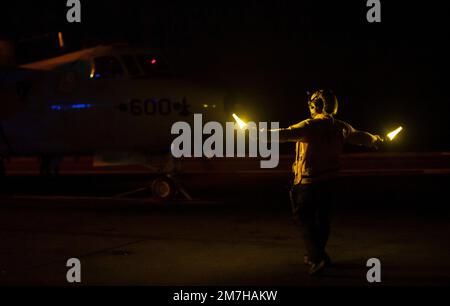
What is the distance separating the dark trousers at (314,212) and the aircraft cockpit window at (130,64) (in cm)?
847

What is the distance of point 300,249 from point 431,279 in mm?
2283

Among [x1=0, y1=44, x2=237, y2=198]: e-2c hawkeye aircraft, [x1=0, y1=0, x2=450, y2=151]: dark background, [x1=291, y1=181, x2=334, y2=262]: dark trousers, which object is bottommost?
[x1=291, y1=181, x2=334, y2=262]: dark trousers

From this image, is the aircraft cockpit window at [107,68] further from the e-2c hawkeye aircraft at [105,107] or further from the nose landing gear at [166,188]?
the nose landing gear at [166,188]

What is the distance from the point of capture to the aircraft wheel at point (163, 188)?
15719 mm

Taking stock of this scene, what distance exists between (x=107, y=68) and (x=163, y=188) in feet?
9.38

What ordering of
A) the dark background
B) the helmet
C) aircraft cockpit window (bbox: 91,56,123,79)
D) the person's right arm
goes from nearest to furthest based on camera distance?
1. the helmet
2. the person's right arm
3. aircraft cockpit window (bbox: 91,56,123,79)
4. the dark background

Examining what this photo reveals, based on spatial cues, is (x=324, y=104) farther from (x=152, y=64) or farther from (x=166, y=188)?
(x=152, y=64)

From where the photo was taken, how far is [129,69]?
52.5ft

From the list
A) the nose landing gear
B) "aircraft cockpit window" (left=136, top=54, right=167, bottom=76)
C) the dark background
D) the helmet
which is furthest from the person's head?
the dark background

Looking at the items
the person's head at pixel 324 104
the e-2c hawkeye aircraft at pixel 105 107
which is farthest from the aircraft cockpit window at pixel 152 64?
the person's head at pixel 324 104

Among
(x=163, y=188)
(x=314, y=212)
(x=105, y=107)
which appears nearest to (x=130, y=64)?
(x=105, y=107)

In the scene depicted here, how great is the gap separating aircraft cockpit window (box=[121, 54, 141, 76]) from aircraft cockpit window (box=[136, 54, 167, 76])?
0.11 m

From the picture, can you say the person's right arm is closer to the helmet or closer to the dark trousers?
the helmet

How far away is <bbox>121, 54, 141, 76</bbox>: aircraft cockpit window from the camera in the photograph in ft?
52.3
